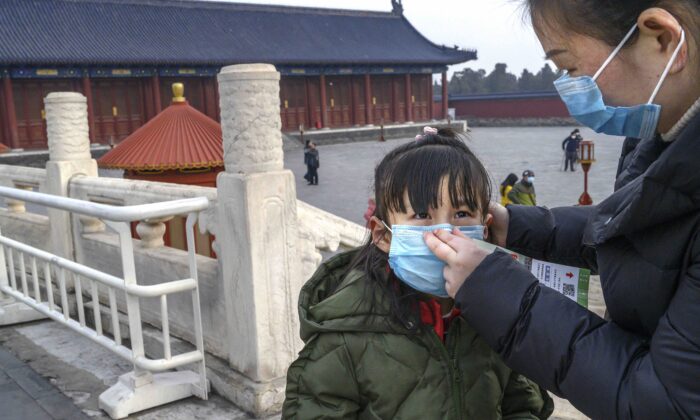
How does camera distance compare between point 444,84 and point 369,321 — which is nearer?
point 369,321

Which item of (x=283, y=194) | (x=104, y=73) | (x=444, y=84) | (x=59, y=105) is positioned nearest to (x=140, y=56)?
(x=104, y=73)

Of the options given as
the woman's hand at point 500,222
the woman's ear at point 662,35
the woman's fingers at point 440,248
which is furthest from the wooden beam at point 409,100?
the woman's ear at point 662,35

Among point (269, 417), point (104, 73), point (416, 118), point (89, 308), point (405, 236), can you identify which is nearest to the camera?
point (405, 236)

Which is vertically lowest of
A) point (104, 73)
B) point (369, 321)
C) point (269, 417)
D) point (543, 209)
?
point (269, 417)

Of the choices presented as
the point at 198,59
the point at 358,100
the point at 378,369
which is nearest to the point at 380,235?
the point at 378,369

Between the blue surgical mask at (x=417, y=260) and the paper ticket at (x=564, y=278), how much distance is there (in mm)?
245

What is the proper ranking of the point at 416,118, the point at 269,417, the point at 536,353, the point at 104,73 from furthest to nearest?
the point at 416,118 < the point at 104,73 < the point at 269,417 < the point at 536,353

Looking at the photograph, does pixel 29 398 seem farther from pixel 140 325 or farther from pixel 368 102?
pixel 368 102

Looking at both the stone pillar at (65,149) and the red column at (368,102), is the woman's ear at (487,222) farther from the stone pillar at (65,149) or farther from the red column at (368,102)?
the red column at (368,102)

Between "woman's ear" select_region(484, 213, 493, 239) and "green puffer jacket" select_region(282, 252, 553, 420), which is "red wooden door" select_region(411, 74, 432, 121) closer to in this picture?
"woman's ear" select_region(484, 213, 493, 239)

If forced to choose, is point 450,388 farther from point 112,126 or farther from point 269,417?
point 112,126

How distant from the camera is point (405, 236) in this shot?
1.37 m

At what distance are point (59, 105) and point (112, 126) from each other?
21.1 meters

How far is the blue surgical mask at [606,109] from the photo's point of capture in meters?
1.03
